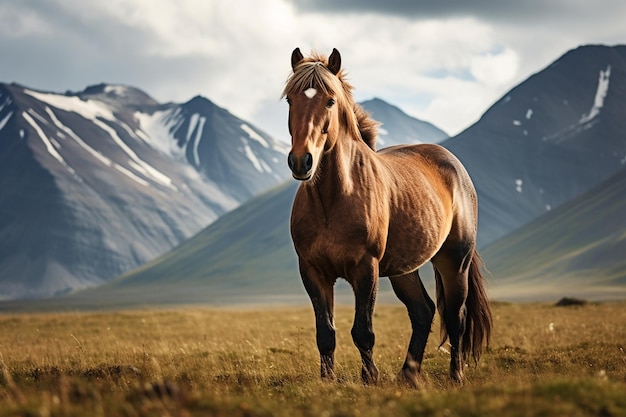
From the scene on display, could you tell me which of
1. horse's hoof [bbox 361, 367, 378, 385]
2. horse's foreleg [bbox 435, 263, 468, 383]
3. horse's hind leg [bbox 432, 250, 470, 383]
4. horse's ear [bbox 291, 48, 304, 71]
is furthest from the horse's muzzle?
horse's foreleg [bbox 435, 263, 468, 383]

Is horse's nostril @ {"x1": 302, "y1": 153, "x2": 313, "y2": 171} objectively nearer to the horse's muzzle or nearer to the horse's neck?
the horse's muzzle

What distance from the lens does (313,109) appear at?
957 centimetres

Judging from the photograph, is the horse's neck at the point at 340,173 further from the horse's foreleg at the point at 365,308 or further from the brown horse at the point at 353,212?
the horse's foreleg at the point at 365,308

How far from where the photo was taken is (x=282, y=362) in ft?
46.6

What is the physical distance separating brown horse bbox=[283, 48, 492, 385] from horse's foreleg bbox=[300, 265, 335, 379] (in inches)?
0.5

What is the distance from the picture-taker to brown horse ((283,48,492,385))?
9758 millimetres

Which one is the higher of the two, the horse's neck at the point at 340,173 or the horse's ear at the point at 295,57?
the horse's ear at the point at 295,57

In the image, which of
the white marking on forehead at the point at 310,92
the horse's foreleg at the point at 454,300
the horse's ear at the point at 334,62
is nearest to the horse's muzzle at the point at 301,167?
the white marking on forehead at the point at 310,92

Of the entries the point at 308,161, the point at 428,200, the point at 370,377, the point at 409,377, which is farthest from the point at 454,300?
the point at 308,161

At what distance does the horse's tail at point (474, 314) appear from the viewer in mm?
13284

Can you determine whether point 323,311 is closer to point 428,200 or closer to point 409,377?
point 409,377

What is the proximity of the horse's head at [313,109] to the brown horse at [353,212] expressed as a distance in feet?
0.04

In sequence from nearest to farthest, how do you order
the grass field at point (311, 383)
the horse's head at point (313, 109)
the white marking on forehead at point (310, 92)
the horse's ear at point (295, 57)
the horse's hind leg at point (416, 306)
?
the grass field at point (311, 383), the horse's head at point (313, 109), the white marking on forehead at point (310, 92), the horse's ear at point (295, 57), the horse's hind leg at point (416, 306)

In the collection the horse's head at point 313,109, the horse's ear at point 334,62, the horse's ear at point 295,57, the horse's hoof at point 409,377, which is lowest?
the horse's hoof at point 409,377
